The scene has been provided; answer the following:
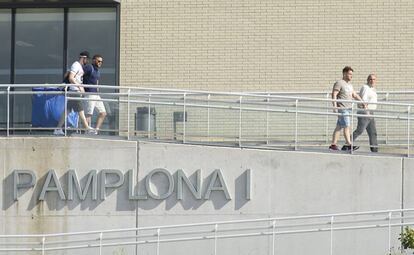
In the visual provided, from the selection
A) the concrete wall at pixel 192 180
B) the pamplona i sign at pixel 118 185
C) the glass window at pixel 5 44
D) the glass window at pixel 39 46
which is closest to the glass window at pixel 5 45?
the glass window at pixel 5 44

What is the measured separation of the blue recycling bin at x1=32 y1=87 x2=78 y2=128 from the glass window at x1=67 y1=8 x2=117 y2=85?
4.65 m

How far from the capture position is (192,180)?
66.8ft

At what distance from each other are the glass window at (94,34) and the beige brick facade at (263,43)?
0.56m

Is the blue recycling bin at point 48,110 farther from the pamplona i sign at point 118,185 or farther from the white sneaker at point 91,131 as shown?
the pamplona i sign at point 118,185

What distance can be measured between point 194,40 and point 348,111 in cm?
507

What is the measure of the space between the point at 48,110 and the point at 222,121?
109 inches

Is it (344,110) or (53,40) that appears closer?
(344,110)

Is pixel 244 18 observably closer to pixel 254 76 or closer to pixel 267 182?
pixel 254 76

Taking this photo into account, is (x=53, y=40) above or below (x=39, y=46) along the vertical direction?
above

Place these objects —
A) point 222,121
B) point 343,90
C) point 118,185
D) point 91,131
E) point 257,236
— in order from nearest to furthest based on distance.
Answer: point 257,236 → point 118,185 → point 91,131 → point 222,121 → point 343,90

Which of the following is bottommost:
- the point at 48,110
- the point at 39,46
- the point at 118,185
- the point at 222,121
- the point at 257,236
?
the point at 257,236

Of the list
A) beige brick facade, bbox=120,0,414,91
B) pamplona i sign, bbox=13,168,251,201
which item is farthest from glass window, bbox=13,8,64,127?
pamplona i sign, bbox=13,168,251,201

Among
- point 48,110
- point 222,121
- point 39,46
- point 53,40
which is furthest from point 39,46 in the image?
point 222,121

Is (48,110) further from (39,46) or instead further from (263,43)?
(263,43)
